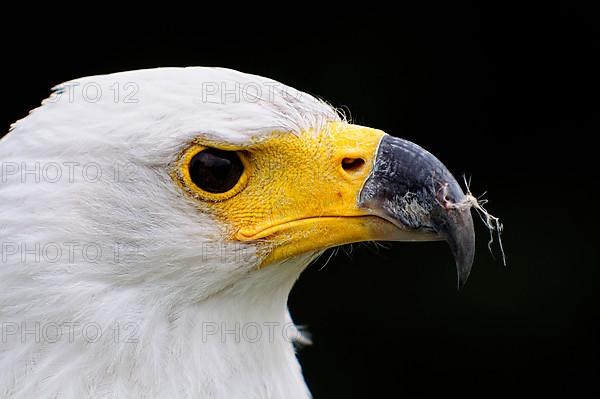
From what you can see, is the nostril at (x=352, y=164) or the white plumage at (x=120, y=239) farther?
the nostril at (x=352, y=164)

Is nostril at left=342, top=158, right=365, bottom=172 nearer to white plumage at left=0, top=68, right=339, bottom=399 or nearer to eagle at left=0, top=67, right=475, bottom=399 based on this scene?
eagle at left=0, top=67, right=475, bottom=399

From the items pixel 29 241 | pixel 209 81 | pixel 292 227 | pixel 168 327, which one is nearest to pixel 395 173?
pixel 292 227

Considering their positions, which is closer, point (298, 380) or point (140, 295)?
point (140, 295)

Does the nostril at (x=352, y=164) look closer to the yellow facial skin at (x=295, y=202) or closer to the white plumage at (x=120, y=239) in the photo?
the yellow facial skin at (x=295, y=202)

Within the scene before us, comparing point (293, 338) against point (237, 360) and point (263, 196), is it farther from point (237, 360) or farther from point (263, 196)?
point (263, 196)

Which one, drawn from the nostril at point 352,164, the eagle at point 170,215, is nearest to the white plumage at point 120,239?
the eagle at point 170,215

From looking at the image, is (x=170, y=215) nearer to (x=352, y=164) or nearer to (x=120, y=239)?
(x=120, y=239)

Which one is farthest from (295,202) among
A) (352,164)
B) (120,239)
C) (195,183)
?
(120,239)

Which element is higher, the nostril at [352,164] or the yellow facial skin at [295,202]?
the nostril at [352,164]
